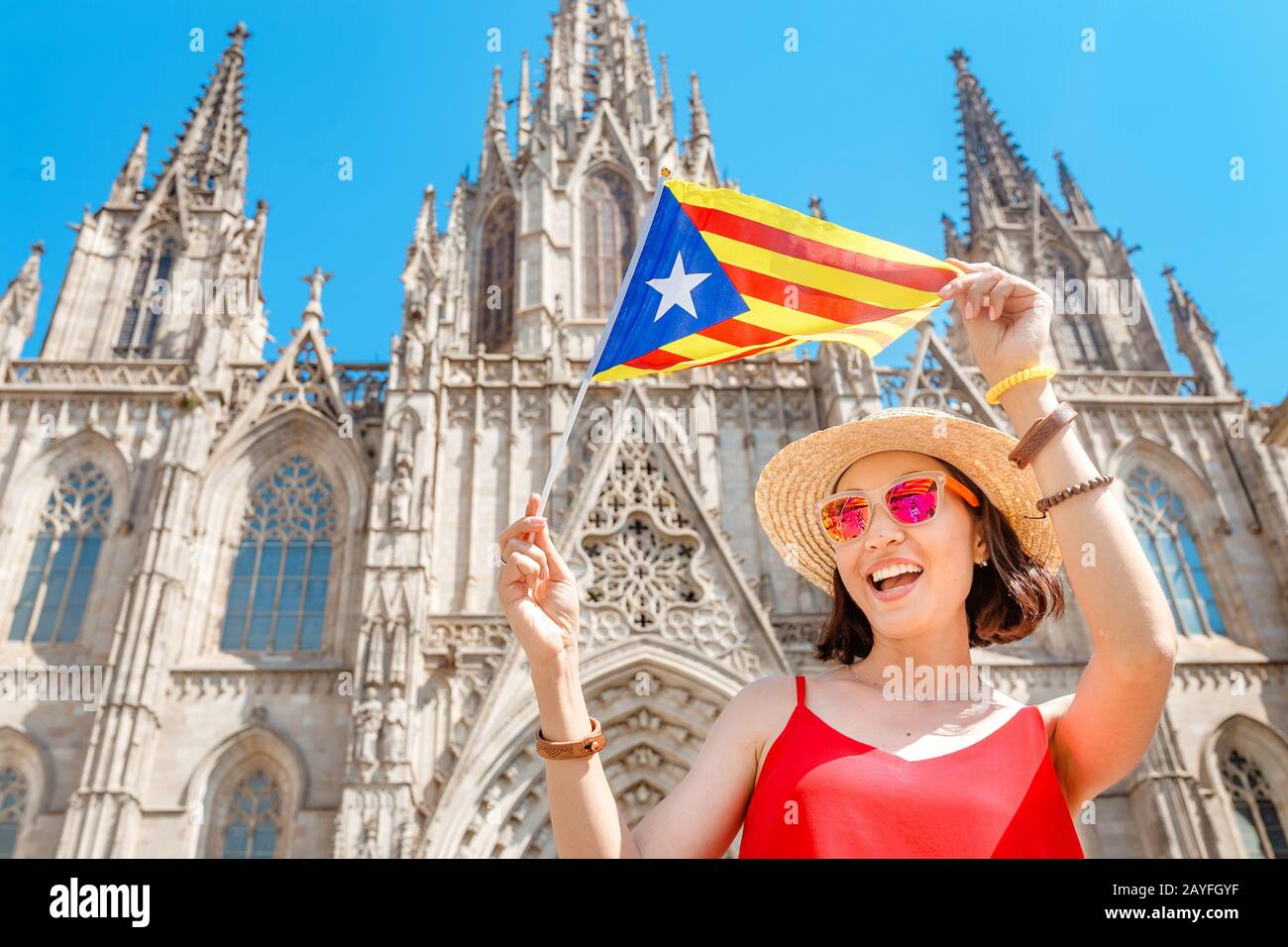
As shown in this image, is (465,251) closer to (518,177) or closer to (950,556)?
(518,177)

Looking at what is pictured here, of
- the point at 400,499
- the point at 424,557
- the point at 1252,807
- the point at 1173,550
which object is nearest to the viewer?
the point at 1252,807

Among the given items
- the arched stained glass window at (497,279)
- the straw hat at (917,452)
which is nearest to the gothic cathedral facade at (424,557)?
the arched stained glass window at (497,279)

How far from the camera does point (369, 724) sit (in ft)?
44.6

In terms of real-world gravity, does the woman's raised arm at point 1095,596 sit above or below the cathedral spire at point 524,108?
below

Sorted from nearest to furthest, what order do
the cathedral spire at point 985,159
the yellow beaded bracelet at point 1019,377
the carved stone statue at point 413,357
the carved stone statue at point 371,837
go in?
the yellow beaded bracelet at point 1019,377
the carved stone statue at point 371,837
the carved stone statue at point 413,357
the cathedral spire at point 985,159

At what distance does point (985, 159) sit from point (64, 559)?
83.0 feet

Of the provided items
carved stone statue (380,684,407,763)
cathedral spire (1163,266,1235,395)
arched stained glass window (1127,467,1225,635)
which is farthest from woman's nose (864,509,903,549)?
cathedral spire (1163,266,1235,395)

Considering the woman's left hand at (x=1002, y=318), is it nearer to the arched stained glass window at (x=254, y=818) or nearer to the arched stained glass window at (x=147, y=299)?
the arched stained glass window at (x=254, y=818)

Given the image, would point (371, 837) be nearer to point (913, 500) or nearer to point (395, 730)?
point (395, 730)

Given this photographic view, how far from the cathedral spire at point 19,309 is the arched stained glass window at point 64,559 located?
3360 millimetres

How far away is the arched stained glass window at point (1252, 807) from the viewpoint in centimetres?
1492

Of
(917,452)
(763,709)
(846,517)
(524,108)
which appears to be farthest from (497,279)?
(763,709)
